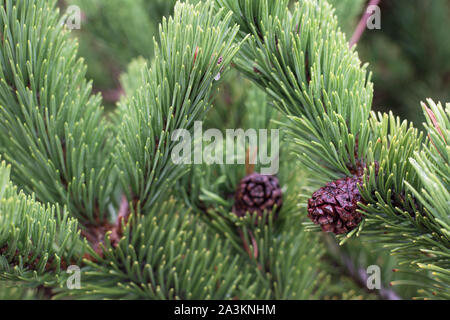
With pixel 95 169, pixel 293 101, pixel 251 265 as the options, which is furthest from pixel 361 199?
pixel 95 169

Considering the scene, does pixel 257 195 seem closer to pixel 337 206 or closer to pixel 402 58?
pixel 337 206

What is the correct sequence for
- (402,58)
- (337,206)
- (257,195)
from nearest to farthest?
(337,206) < (257,195) < (402,58)

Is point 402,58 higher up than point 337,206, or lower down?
higher up

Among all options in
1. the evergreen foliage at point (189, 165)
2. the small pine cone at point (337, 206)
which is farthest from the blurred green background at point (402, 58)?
the small pine cone at point (337, 206)

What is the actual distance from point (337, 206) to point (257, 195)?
0.17 m

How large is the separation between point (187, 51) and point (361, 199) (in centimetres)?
27

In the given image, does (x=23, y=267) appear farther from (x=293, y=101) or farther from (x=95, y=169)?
(x=293, y=101)

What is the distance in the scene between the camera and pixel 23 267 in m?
0.51

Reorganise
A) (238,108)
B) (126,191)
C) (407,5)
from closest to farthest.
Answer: (126,191)
(238,108)
(407,5)

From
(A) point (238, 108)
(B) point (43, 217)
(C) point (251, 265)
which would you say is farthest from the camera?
(A) point (238, 108)

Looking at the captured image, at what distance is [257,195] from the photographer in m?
0.64

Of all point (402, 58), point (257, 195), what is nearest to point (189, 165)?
point (257, 195)

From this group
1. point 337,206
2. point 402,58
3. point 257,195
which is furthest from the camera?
point 402,58
